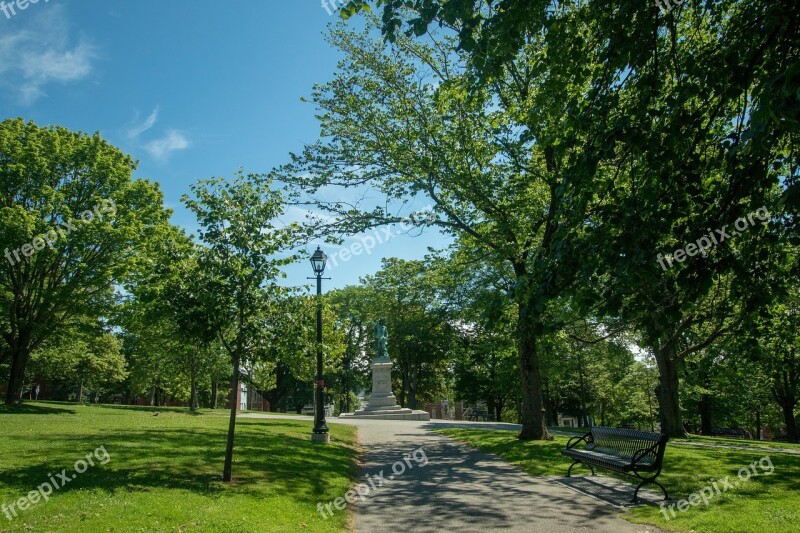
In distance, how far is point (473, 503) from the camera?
8258mm

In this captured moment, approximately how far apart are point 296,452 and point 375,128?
9756 mm

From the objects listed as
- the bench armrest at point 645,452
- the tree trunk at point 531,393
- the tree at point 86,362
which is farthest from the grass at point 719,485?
the tree at point 86,362

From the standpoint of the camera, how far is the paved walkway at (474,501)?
6859 millimetres

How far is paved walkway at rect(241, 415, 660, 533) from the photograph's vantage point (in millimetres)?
6859

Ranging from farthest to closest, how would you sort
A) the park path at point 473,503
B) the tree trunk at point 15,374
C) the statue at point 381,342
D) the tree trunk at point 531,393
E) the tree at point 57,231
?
1. the statue at point 381,342
2. the tree trunk at point 15,374
3. the tree at point 57,231
4. the tree trunk at point 531,393
5. the park path at point 473,503

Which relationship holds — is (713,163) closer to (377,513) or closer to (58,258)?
(377,513)

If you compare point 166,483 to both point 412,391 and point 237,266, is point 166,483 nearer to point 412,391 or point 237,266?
point 237,266

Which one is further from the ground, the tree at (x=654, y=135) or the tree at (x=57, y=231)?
the tree at (x=57, y=231)

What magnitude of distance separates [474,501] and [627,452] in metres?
2.94

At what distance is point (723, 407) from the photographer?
45.8 metres

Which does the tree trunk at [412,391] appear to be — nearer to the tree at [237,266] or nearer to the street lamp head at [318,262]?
the street lamp head at [318,262]

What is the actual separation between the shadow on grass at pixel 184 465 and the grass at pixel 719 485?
4616 mm

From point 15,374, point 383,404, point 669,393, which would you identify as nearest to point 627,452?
point 669,393

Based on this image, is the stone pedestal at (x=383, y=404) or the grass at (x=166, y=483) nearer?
the grass at (x=166, y=483)
